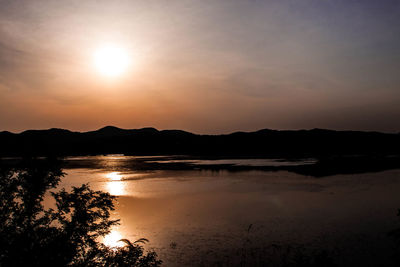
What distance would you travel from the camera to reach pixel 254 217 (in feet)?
99.9

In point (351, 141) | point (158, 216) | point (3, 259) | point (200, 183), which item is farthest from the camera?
point (351, 141)

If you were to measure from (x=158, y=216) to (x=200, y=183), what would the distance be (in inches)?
1010

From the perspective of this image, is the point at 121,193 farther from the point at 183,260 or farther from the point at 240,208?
the point at 183,260

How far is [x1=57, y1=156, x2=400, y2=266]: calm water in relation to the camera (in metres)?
21.8

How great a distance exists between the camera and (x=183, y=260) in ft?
64.7

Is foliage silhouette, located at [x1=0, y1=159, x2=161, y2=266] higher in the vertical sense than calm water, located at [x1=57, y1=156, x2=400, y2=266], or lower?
higher

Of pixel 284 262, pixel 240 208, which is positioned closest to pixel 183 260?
pixel 284 262

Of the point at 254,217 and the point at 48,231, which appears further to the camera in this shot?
the point at 254,217

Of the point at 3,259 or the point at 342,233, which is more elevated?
the point at 3,259

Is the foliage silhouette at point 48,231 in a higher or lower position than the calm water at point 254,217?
higher

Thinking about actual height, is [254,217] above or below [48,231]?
below

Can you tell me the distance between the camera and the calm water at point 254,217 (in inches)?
860

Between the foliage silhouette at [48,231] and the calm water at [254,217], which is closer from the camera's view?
the foliage silhouette at [48,231]

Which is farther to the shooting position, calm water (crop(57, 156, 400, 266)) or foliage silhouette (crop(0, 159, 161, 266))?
calm water (crop(57, 156, 400, 266))
